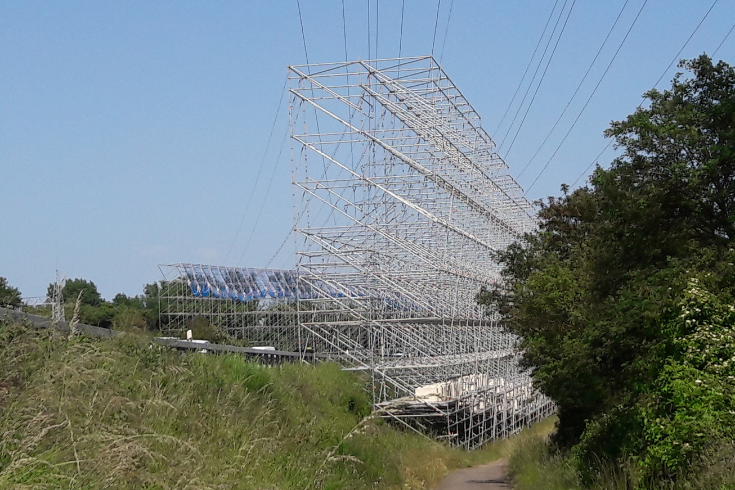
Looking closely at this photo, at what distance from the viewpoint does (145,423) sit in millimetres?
8172

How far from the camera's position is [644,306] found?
1199cm

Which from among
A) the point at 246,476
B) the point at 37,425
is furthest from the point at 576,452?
the point at 37,425

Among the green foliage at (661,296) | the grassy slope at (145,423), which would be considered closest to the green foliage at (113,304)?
the grassy slope at (145,423)

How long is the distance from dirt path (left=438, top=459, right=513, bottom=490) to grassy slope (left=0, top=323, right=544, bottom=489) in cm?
844

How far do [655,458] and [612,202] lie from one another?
14.5 ft

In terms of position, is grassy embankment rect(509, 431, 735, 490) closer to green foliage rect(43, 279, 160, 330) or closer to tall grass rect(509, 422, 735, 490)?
tall grass rect(509, 422, 735, 490)

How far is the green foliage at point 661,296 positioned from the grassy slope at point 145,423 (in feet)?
11.9

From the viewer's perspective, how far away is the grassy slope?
6.17 m

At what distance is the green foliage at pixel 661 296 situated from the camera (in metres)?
10.0

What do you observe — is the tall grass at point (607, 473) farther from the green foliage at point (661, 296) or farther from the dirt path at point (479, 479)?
the dirt path at point (479, 479)

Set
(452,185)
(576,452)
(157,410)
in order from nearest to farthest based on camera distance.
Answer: (157,410) < (576,452) < (452,185)

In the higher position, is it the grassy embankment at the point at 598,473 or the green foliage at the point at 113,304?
the green foliage at the point at 113,304

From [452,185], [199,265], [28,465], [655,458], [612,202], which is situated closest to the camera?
[28,465]

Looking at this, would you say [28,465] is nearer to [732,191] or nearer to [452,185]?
[732,191]
